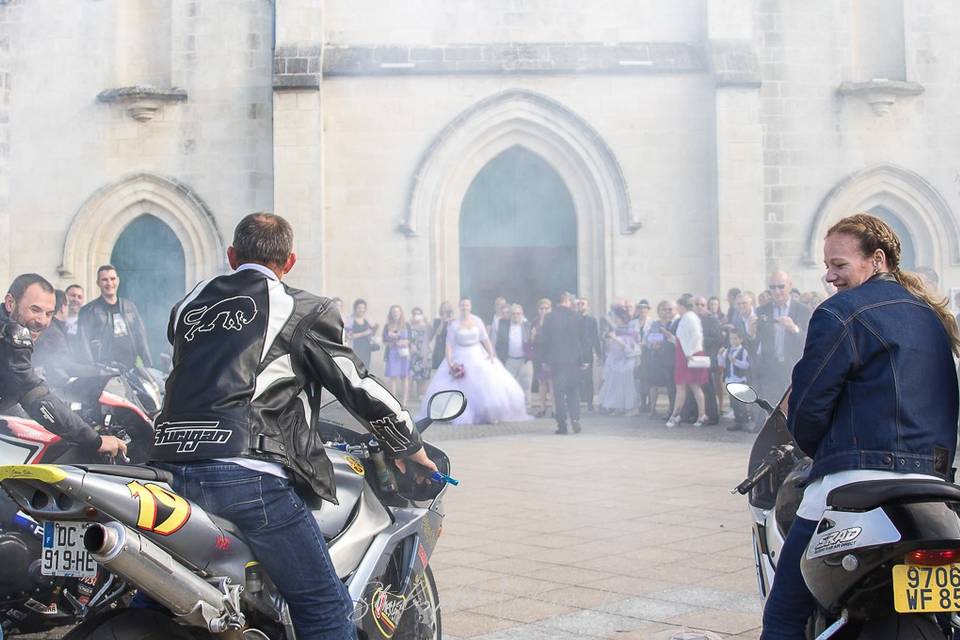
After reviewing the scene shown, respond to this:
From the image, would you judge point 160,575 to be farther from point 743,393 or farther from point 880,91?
point 880,91

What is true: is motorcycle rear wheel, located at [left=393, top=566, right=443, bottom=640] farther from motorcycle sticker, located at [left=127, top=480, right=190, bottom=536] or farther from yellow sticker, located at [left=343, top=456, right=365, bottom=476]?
motorcycle sticker, located at [left=127, top=480, right=190, bottom=536]

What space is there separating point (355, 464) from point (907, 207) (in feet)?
53.6

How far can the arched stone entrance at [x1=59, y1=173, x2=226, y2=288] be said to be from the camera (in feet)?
59.0

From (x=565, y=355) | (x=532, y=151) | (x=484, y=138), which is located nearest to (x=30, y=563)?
(x=565, y=355)

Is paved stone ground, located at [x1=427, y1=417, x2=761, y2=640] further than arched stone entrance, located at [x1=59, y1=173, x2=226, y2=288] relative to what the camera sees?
No

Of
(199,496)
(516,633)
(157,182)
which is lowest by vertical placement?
(516,633)

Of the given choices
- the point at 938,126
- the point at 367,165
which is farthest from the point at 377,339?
the point at 938,126

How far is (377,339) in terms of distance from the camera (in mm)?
17438

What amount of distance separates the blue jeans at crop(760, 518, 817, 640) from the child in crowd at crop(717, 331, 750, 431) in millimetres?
9824

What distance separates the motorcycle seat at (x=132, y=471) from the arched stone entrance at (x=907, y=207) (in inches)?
628

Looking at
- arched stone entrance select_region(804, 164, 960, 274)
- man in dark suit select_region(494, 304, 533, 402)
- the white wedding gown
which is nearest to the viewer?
the white wedding gown

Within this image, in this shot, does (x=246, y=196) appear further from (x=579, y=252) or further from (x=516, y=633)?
(x=516, y=633)

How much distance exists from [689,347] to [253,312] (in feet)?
36.6

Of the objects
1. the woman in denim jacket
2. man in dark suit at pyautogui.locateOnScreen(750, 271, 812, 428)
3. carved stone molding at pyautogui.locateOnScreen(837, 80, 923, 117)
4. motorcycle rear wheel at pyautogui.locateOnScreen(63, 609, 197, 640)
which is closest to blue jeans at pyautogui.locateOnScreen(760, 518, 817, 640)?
the woman in denim jacket
